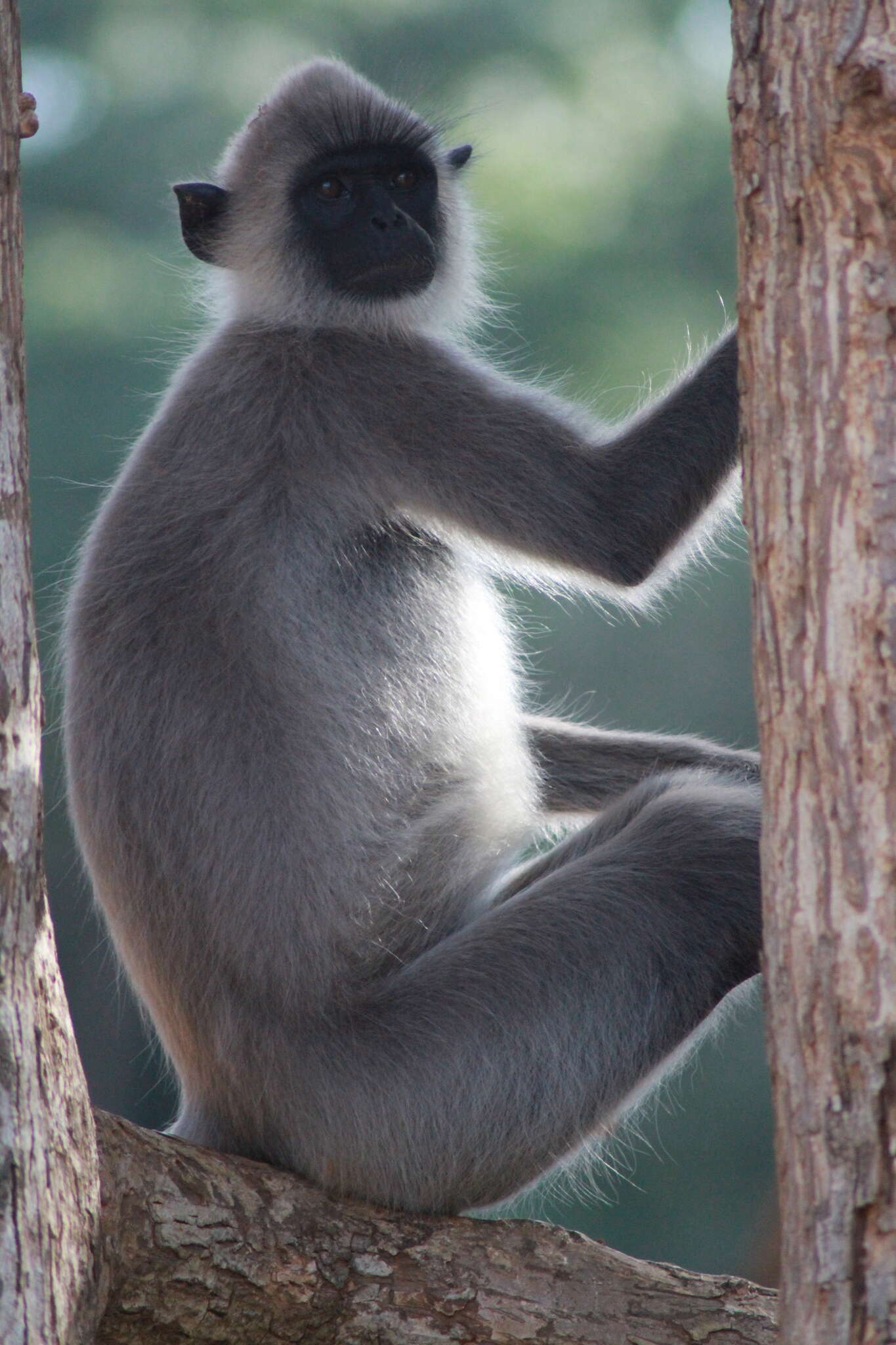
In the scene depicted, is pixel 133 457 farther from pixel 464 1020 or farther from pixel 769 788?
pixel 769 788

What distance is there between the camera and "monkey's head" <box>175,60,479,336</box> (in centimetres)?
386

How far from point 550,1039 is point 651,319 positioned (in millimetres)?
5547

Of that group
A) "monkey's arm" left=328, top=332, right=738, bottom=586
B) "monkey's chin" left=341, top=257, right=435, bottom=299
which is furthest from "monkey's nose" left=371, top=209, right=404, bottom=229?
"monkey's arm" left=328, top=332, right=738, bottom=586

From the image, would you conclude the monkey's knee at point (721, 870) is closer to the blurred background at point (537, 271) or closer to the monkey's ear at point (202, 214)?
the monkey's ear at point (202, 214)

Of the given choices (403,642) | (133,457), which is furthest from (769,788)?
(133,457)

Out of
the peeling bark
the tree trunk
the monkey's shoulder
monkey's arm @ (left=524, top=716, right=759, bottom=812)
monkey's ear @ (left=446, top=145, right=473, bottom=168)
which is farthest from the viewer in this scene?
monkey's ear @ (left=446, top=145, right=473, bottom=168)

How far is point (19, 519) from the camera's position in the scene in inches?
91.3

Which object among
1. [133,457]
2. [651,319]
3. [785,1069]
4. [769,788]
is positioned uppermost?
[651,319]

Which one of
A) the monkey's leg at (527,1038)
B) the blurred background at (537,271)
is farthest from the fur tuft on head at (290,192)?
the blurred background at (537,271)

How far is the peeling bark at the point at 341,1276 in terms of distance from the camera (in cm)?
277

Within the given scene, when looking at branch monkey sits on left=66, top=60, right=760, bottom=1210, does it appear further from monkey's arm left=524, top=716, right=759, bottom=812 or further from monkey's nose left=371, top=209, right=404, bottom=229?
monkey's arm left=524, top=716, right=759, bottom=812

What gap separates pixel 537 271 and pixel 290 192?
417 cm

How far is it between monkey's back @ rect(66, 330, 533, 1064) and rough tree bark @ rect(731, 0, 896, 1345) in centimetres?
143

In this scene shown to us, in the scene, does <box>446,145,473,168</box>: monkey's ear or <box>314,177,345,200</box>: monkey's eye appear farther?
<box>446,145,473,168</box>: monkey's ear
